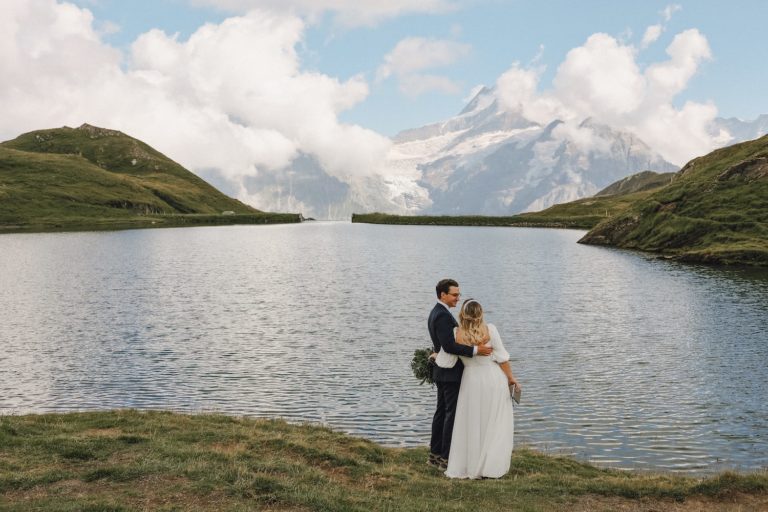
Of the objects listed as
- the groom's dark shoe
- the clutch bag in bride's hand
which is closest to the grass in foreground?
the groom's dark shoe

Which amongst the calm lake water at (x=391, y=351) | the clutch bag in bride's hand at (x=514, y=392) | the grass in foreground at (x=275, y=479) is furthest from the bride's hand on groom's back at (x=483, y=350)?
the calm lake water at (x=391, y=351)

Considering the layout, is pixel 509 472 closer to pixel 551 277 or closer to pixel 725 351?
pixel 725 351

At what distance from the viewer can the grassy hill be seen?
11694cm

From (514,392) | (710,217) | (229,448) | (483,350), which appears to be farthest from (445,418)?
(710,217)

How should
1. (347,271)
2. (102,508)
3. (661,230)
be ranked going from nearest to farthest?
(102,508), (347,271), (661,230)

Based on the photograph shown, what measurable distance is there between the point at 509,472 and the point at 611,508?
4265 mm

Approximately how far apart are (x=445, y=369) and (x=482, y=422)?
72.8 inches

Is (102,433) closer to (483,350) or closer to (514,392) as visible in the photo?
(483,350)

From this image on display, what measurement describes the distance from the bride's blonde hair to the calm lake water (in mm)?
10356

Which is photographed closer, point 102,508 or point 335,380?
point 102,508

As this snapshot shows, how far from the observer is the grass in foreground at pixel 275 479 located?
15.4 m

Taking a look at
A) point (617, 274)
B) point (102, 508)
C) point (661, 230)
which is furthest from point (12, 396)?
point (661, 230)

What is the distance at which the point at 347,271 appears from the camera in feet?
340

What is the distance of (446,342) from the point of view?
18172 millimetres
